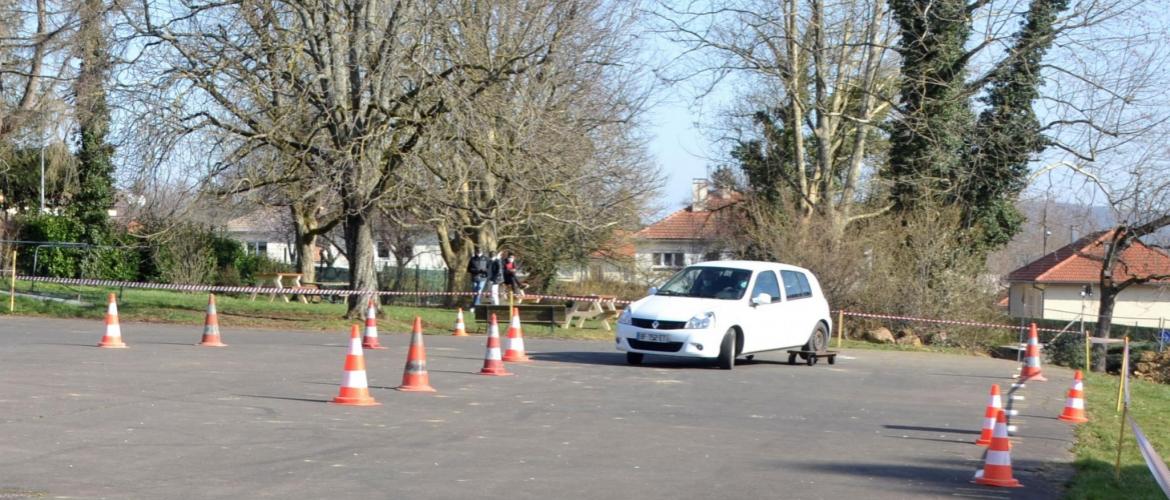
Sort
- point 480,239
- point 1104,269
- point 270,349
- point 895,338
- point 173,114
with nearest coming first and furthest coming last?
point 270,349 → point 173,114 → point 895,338 → point 1104,269 → point 480,239

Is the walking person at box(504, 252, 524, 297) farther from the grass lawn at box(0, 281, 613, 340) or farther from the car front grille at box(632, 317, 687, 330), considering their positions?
the car front grille at box(632, 317, 687, 330)

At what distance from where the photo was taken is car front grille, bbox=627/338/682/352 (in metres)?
19.2

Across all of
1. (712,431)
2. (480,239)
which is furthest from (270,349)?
Answer: (480,239)

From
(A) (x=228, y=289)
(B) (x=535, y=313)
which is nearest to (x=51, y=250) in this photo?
(A) (x=228, y=289)

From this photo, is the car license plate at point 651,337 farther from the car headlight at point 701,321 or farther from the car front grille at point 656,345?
Result: the car headlight at point 701,321

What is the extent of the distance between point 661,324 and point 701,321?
1.88ft

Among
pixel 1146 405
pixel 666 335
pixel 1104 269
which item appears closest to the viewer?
pixel 1146 405

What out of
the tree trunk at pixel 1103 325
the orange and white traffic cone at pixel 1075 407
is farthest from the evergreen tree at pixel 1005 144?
the orange and white traffic cone at pixel 1075 407

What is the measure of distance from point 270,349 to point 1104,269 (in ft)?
80.4

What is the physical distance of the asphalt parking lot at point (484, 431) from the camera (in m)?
8.91

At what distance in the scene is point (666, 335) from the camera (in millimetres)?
19188

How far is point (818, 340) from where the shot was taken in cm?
2202

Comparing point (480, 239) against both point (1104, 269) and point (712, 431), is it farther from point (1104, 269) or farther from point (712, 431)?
point (712, 431)

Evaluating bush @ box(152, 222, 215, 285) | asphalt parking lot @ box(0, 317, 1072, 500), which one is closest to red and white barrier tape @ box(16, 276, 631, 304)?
bush @ box(152, 222, 215, 285)
